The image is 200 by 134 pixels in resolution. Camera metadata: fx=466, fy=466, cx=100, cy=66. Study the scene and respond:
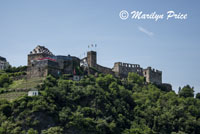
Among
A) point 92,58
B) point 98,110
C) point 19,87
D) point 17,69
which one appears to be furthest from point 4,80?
point 92,58

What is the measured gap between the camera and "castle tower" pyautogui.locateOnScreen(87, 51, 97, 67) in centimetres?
10506

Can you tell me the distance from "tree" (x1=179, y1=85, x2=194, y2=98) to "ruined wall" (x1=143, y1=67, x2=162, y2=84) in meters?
9.87

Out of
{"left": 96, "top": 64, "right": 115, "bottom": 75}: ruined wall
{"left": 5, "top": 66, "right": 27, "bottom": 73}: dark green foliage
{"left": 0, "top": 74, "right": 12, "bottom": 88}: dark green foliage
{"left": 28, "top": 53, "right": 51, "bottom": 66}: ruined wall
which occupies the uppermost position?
{"left": 28, "top": 53, "right": 51, "bottom": 66}: ruined wall

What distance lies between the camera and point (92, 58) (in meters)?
106

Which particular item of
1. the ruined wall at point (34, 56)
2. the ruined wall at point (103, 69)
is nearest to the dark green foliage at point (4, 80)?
the ruined wall at point (34, 56)

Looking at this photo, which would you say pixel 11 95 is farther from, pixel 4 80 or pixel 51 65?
pixel 51 65

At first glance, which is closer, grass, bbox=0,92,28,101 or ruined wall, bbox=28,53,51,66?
grass, bbox=0,92,28,101

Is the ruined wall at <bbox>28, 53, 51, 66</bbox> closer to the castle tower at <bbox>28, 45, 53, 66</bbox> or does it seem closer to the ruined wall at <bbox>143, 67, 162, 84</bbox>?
the castle tower at <bbox>28, 45, 53, 66</bbox>

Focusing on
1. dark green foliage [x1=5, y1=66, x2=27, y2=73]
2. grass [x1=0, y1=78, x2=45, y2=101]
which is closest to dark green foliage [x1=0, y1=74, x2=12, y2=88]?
grass [x1=0, y1=78, x2=45, y2=101]

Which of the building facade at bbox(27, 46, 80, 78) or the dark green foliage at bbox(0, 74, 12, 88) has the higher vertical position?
the building facade at bbox(27, 46, 80, 78)

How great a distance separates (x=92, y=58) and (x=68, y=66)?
1160 cm

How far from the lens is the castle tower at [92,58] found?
345ft

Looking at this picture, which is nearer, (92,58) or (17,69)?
(17,69)

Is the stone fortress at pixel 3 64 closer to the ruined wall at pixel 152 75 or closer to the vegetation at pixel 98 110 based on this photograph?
the vegetation at pixel 98 110
